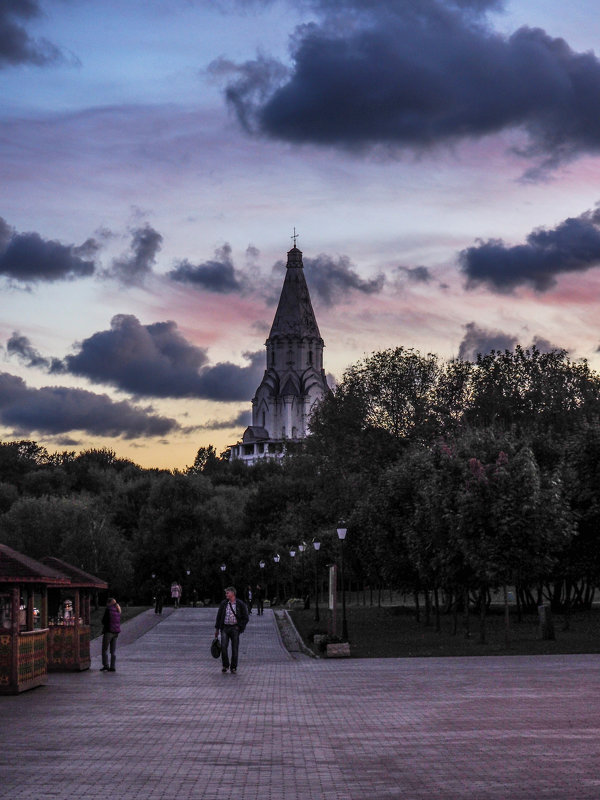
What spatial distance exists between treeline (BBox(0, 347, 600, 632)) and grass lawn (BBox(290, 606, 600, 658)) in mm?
1708

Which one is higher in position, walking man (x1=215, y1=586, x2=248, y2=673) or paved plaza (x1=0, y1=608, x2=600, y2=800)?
walking man (x1=215, y1=586, x2=248, y2=673)

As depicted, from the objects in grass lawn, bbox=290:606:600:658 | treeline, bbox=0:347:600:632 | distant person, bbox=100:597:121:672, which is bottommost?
grass lawn, bbox=290:606:600:658

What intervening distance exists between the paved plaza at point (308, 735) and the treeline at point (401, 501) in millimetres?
12858

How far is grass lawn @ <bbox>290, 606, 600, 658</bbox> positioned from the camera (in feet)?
119

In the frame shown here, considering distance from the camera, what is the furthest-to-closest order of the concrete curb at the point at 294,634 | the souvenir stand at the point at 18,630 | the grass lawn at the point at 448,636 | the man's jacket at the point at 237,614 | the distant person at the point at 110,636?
the concrete curb at the point at 294,634 < the grass lawn at the point at 448,636 < the distant person at the point at 110,636 < the man's jacket at the point at 237,614 < the souvenir stand at the point at 18,630

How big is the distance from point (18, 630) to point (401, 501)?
35.5 meters

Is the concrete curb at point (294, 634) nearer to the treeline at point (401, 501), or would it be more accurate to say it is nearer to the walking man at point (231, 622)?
the treeline at point (401, 501)

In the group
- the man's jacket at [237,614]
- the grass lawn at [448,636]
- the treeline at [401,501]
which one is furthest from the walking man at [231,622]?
the treeline at [401,501]

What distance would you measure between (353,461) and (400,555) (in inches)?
656

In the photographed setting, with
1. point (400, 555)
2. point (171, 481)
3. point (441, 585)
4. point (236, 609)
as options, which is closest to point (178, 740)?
point (236, 609)

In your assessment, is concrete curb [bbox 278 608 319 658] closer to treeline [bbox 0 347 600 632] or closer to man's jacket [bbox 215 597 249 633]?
treeline [bbox 0 347 600 632]

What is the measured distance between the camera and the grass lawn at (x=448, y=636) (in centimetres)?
3612

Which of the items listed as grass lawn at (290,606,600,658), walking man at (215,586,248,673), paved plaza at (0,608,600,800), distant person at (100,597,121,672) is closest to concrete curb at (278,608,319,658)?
grass lawn at (290,606,600,658)

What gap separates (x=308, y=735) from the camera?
1595 centimetres
